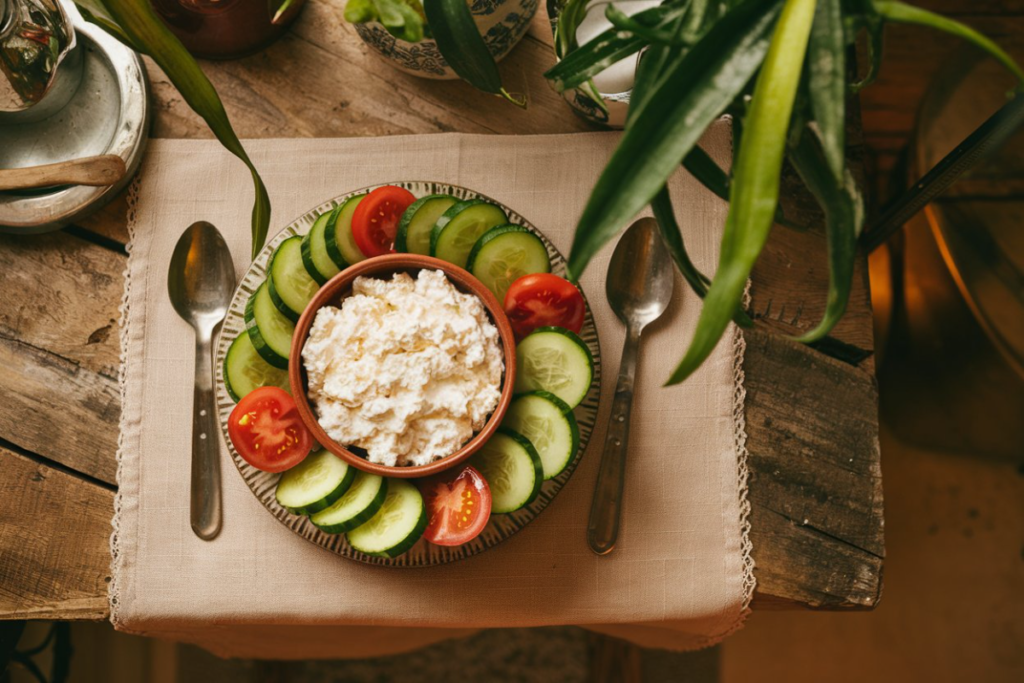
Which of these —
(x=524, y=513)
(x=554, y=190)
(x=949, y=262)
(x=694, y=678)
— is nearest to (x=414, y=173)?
(x=554, y=190)

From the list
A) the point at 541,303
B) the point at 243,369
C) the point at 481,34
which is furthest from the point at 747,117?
the point at 243,369

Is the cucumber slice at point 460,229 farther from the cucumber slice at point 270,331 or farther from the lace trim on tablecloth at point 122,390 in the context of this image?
the lace trim on tablecloth at point 122,390

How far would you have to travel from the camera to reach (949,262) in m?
1.57

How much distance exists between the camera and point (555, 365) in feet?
3.84

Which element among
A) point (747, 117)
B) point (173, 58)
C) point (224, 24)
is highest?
point (747, 117)

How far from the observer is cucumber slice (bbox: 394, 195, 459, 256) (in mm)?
1192

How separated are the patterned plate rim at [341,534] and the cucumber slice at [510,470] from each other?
0.08m

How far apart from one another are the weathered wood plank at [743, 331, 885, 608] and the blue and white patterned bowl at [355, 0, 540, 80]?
673mm

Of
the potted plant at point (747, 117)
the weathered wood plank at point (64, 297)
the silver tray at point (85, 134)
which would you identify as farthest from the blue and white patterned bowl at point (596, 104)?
the weathered wood plank at point (64, 297)

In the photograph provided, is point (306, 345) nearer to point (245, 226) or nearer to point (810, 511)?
point (245, 226)

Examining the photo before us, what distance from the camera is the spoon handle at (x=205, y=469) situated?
1.26 meters

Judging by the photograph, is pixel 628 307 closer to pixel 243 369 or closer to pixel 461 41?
pixel 461 41

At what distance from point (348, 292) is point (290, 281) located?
99mm

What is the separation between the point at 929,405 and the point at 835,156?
1823 millimetres
